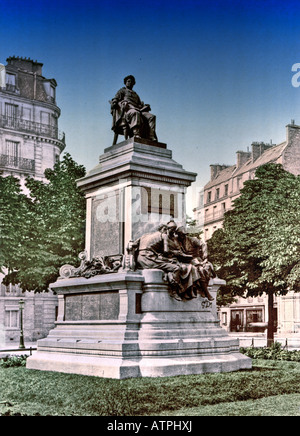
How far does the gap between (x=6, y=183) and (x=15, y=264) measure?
13.7ft

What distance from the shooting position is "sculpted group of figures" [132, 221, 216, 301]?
1629cm

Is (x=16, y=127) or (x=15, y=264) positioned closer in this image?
(x=16, y=127)

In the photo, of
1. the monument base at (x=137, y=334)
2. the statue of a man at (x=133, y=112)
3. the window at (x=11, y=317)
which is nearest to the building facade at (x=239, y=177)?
the window at (x=11, y=317)

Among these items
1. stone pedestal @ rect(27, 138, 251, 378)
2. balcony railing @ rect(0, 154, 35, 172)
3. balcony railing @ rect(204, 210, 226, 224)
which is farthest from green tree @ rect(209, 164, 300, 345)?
stone pedestal @ rect(27, 138, 251, 378)

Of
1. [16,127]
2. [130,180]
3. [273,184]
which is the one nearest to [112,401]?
[130,180]

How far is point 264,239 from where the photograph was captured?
112 feet

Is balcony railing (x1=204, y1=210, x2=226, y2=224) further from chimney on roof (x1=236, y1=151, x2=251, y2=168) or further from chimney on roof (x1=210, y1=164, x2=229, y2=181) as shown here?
chimney on roof (x1=236, y1=151, x2=251, y2=168)

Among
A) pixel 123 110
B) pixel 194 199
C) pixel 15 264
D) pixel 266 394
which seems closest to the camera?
pixel 266 394

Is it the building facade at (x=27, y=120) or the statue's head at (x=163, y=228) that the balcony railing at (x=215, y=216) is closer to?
the building facade at (x=27, y=120)

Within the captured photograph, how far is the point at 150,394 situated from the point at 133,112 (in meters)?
9.11

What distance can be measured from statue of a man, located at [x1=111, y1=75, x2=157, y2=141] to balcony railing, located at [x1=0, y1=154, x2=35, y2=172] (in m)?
14.2
